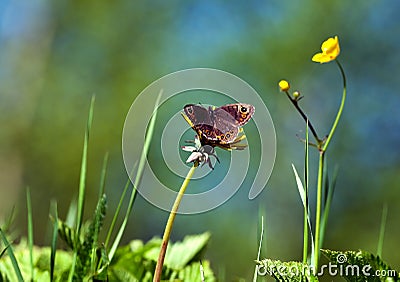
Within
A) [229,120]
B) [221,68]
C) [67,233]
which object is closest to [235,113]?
[229,120]

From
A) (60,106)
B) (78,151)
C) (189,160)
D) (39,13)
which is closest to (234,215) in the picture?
(78,151)

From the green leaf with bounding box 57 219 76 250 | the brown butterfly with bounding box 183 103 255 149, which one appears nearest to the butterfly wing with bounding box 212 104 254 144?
the brown butterfly with bounding box 183 103 255 149

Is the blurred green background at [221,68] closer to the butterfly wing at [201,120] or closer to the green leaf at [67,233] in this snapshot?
the green leaf at [67,233]

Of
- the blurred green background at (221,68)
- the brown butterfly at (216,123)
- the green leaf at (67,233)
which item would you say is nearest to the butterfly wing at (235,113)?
the brown butterfly at (216,123)

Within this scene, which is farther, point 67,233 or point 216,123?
point 67,233

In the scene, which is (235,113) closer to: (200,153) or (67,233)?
(200,153)

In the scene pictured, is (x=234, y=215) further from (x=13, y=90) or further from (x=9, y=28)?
(x=9, y=28)
